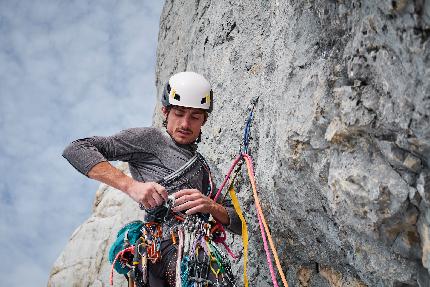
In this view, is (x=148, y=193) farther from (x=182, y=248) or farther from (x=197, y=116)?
(x=197, y=116)

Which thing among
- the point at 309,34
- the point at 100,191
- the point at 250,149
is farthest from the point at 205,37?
the point at 100,191

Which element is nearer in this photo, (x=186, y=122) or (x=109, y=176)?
(x=109, y=176)

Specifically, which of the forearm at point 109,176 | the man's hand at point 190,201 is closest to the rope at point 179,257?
the man's hand at point 190,201

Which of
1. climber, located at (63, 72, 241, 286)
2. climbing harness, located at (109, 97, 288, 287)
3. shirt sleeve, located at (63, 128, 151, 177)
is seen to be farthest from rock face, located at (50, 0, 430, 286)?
shirt sleeve, located at (63, 128, 151, 177)

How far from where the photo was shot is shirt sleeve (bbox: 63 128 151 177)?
328 cm

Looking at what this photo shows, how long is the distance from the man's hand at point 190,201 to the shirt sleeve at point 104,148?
56cm

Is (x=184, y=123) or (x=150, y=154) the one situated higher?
(x=184, y=123)

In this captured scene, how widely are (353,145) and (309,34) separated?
0.95 metres

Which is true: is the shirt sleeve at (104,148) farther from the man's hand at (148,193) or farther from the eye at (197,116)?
the eye at (197,116)

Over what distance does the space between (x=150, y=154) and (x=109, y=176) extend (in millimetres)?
527

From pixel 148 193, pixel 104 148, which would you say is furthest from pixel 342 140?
pixel 104 148

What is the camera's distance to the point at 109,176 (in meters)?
3.24

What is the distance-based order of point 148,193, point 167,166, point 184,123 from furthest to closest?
1. point 184,123
2. point 167,166
3. point 148,193

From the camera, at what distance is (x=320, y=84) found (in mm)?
2863
